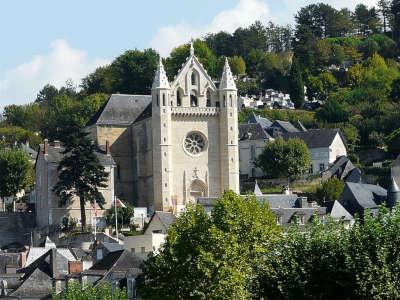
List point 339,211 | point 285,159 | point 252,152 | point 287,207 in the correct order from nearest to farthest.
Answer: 1. point 287,207
2. point 339,211
3. point 285,159
4. point 252,152

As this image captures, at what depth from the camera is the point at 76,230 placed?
374 ft

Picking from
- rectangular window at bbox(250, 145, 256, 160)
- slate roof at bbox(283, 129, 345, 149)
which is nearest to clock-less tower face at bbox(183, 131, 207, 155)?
rectangular window at bbox(250, 145, 256, 160)

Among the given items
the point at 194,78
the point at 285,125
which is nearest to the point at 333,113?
the point at 285,125

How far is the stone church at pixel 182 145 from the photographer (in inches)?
4739

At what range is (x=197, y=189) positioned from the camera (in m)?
121

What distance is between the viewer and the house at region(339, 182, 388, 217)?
11400cm

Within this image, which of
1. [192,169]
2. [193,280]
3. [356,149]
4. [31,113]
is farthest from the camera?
[31,113]

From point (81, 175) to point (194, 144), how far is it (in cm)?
1163

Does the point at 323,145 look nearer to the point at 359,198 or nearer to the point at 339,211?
the point at 359,198

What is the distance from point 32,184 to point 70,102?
38318 mm

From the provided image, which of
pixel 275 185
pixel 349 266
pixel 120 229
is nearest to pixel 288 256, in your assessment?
pixel 349 266

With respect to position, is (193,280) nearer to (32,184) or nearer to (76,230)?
(76,230)

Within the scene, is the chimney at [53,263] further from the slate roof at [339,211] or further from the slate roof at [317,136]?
the slate roof at [317,136]

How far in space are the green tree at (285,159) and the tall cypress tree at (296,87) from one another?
141 feet
